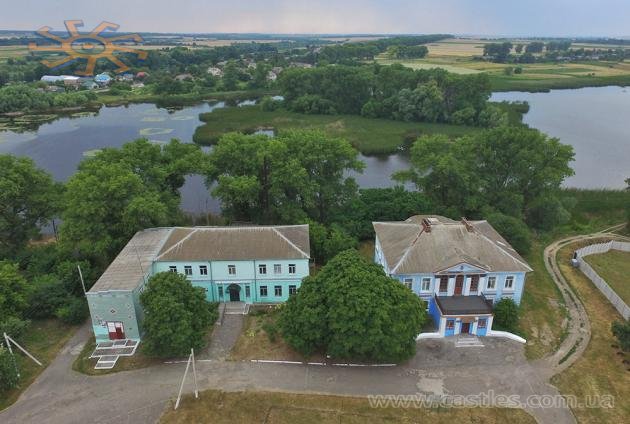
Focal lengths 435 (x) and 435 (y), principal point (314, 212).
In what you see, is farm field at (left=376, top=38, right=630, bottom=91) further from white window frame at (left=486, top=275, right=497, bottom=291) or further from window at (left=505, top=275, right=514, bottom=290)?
white window frame at (left=486, top=275, right=497, bottom=291)

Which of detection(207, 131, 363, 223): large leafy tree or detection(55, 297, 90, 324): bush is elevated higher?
detection(207, 131, 363, 223): large leafy tree

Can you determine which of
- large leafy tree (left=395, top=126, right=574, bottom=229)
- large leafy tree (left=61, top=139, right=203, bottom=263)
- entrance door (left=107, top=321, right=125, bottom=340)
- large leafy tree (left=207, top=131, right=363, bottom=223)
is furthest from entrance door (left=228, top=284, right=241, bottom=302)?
large leafy tree (left=395, top=126, right=574, bottom=229)

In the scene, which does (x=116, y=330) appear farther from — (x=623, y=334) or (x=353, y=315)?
(x=623, y=334)

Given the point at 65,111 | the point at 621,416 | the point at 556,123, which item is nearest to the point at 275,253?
the point at 621,416

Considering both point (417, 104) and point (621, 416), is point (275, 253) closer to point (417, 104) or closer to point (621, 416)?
point (621, 416)

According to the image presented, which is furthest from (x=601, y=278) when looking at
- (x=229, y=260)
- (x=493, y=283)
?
(x=229, y=260)

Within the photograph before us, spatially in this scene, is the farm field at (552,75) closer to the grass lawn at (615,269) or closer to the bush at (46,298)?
the grass lawn at (615,269)
